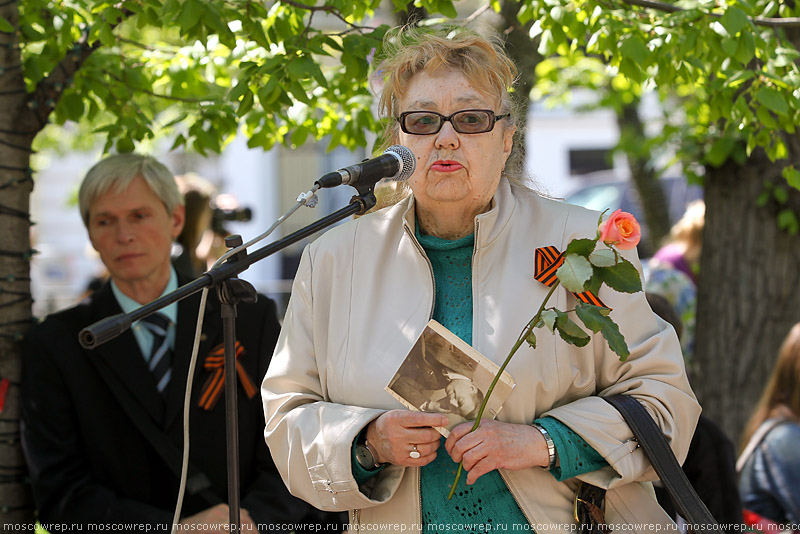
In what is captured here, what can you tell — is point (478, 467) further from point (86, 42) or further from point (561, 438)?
point (86, 42)

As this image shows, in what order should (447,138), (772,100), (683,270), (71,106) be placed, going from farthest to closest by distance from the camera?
(683,270) → (71,106) → (772,100) → (447,138)

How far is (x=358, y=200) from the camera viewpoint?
7.56ft

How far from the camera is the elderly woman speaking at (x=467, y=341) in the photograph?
7.34 ft

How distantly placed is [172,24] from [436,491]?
1.85 m

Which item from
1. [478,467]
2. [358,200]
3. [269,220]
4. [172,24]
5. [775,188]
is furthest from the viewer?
[269,220]

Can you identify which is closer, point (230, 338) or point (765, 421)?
point (230, 338)

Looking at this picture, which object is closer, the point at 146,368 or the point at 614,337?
the point at 614,337

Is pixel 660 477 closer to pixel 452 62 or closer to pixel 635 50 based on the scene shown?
pixel 452 62

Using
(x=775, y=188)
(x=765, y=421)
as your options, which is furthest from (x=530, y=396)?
(x=775, y=188)

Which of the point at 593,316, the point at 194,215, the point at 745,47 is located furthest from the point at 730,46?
the point at 194,215

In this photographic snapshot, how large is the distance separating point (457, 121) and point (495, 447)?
34.3 inches

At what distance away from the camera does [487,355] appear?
2.33 metres

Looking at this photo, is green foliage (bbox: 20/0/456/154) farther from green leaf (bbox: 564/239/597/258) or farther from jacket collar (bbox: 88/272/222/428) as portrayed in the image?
green leaf (bbox: 564/239/597/258)

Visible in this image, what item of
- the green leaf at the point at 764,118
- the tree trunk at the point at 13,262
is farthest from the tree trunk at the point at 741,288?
the tree trunk at the point at 13,262
